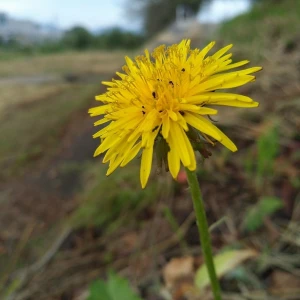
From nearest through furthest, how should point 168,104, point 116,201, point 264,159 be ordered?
point 168,104 < point 264,159 < point 116,201

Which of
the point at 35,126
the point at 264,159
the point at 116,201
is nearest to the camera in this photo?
the point at 264,159

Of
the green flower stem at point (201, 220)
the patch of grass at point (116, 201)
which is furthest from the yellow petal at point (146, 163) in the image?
the patch of grass at point (116, 201)

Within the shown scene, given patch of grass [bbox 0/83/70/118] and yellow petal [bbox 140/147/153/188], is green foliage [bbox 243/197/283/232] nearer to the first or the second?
yellow petal [bbox 140/147/153/188]

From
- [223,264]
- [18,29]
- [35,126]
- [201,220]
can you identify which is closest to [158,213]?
[223,264]

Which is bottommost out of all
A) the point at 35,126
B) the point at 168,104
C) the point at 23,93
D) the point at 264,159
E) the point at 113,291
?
the point at 113,291

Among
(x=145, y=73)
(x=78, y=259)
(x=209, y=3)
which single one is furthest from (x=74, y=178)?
(x=209, y=3)

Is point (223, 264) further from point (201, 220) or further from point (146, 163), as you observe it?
point (146, 163)
